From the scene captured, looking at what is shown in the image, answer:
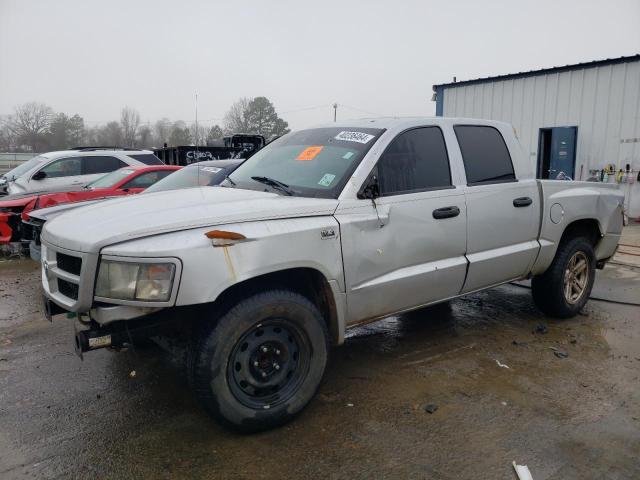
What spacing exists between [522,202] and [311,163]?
193 cm

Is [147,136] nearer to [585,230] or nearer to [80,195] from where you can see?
[80,195]

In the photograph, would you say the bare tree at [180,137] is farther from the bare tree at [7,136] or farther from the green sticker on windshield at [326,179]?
the green sticker on windshield at [326,179]

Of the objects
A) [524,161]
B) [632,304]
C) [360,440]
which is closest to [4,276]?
[360,440]

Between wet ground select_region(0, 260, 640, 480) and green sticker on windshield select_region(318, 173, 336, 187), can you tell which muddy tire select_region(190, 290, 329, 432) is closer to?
wet ground select_region(0, 260, 640, 480)

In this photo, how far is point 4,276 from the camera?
700 centimetres

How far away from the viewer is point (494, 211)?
4078 millimetres

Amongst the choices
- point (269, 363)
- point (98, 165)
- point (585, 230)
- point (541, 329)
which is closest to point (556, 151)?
point (585, 230)

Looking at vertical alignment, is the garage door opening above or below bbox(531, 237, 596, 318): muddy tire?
above

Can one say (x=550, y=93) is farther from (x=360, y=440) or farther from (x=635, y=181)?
(x=360, y=440)

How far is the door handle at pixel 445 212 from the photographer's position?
366 cm

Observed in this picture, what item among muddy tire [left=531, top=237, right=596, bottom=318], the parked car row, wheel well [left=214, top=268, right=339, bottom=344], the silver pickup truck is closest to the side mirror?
the silver pickup truck

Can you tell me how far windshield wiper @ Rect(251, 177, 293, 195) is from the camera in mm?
3439

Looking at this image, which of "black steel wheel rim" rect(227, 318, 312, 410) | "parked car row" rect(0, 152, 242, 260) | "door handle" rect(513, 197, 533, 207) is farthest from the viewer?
"parked car row" rect(0, 152, 242, 260)

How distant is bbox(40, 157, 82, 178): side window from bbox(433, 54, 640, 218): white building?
10.2 meters
